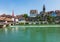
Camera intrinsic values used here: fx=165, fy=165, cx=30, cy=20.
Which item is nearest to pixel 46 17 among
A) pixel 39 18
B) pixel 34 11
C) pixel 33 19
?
pixel 39 18

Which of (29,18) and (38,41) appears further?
(29,18)

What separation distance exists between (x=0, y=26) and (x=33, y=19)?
5632cm

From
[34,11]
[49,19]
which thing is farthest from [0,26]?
[34,11]

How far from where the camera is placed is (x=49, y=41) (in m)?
16.2

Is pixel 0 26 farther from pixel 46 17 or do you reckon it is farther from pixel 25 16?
pixel 25 16

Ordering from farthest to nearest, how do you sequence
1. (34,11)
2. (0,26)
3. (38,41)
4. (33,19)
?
Result: (34,11) < (33,19) < (0,26) < (38,41)

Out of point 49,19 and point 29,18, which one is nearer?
point 49,19

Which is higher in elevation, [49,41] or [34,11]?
[34,11]

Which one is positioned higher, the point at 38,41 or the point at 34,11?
the point at 34,11

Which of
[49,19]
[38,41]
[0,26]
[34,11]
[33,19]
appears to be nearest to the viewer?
[38,41]

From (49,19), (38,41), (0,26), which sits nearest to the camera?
(38,41)

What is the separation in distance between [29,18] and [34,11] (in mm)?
35725

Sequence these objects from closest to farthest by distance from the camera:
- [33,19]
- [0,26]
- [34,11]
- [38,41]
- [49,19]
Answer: [38,41] < [0,26] < [49,19] < [33,19] < [34,11]

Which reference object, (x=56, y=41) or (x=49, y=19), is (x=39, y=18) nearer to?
(x=49, y=19)
